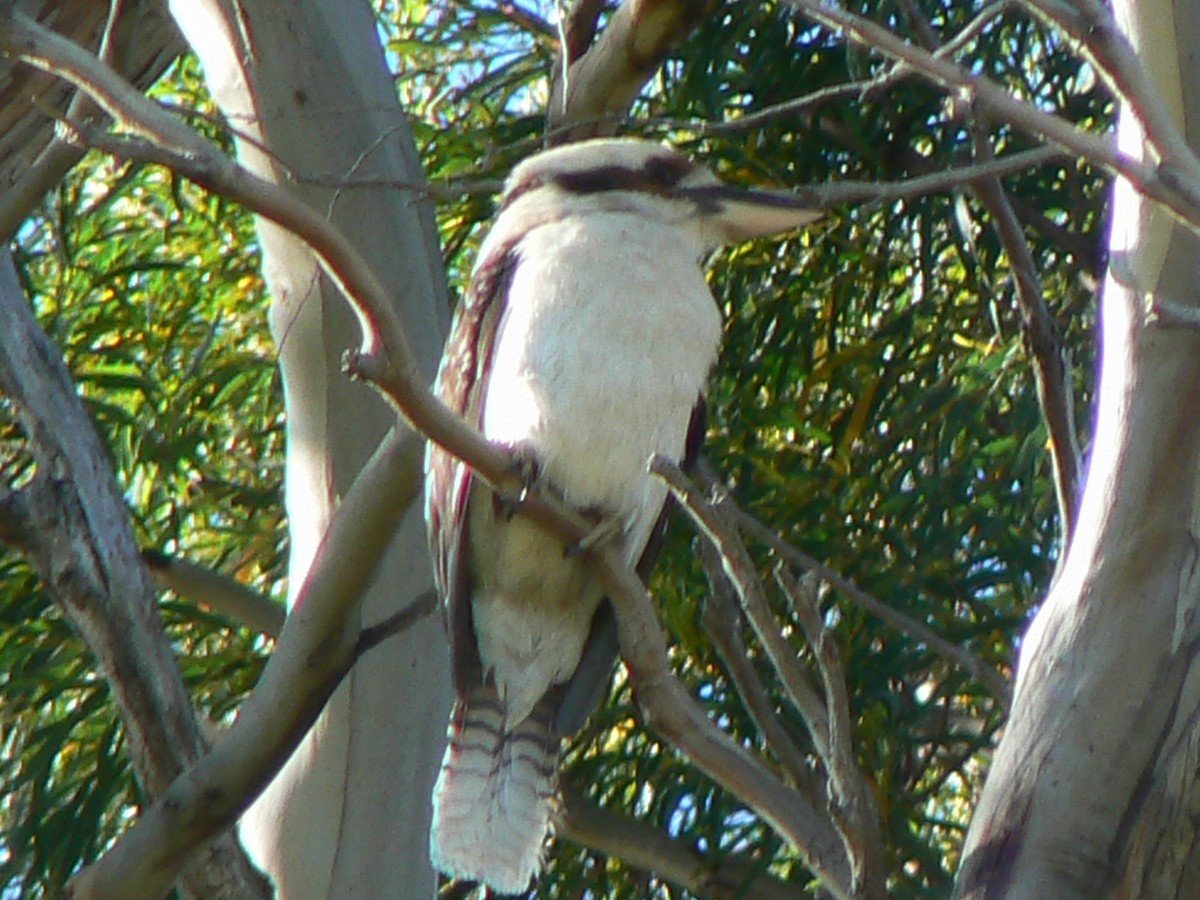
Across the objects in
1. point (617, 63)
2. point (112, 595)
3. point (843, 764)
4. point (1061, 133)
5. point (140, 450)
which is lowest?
point (843, 764)

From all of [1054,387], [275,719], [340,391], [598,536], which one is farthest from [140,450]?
[1054,387]

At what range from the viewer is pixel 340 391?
2281mm

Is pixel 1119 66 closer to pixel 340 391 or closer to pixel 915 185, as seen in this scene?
pixel 915 185

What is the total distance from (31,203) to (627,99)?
0.63m

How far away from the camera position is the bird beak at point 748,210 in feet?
6.71

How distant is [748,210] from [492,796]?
25.0 inches

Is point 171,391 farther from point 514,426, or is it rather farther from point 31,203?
point 514,426

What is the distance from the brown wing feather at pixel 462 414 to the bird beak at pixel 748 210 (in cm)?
21

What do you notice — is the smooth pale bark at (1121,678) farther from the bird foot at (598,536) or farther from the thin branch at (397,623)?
the thin branch at (397,623)

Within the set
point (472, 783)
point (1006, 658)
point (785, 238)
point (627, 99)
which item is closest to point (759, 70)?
point (785, 238)

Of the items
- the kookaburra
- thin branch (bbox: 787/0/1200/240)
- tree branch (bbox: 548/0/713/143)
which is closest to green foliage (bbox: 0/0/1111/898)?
tree branch (bbox: 548/0/713/143)

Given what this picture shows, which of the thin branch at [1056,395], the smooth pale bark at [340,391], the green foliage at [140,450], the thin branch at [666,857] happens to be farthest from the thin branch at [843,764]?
the green foliage at [140,450]

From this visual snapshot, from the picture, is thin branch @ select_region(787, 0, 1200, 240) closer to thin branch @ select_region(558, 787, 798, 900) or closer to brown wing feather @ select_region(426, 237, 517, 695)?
brown wing feather @ select_region(426, 237, 517, 695)

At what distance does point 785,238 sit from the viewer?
2.90m
